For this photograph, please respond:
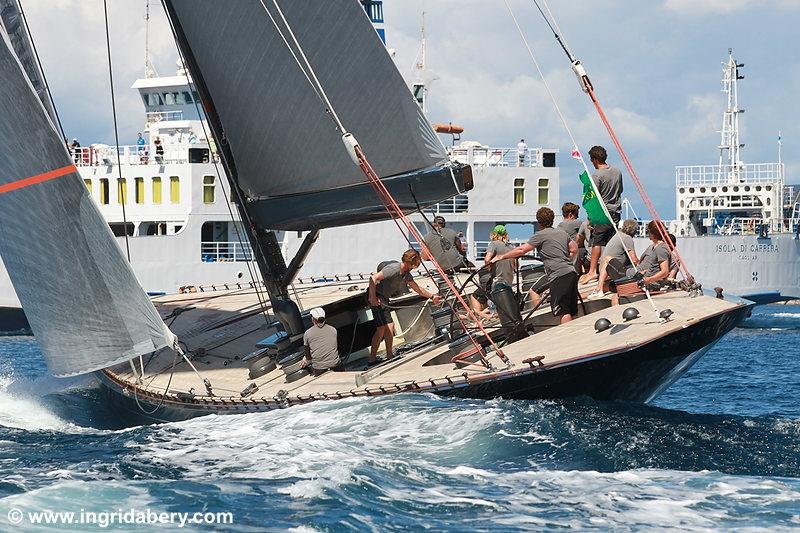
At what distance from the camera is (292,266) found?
1514cm

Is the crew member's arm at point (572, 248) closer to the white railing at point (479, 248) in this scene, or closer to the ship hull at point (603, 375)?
the ship hull at point (603, 375)

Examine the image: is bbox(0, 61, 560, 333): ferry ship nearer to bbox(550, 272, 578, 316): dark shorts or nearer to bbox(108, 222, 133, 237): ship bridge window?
bbox(108, 222, 133, 237): ship bridge window

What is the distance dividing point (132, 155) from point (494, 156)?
461 inches

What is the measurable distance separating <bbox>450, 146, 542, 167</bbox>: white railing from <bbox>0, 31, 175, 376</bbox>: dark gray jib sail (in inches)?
1058

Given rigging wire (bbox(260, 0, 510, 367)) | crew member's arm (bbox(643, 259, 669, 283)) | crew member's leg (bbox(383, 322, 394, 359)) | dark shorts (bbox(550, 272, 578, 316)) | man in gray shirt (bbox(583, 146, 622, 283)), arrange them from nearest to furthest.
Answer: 1. rigging wire (bbox(260, 0, 510, 367))
2. dark shorts (bbox(550, 272, 578, 316))
3. crew member's leg (bbox(383, 322, 394, 359))
4. crew member's arm (bbox(643, 259, 669, 283))
5. man in gray shirt (bbox(583, 146, 622, 283))

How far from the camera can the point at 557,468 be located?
1002 cm

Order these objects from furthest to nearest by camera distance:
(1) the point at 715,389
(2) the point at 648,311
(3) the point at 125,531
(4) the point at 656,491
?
1. (1) the point at 715,389
2. (2) the point at 648,311
3. (4) the point at 656,491
4. (3) the point at 125,531

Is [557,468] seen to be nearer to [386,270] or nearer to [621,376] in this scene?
[621,376]

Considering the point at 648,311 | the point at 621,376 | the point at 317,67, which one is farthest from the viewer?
the point at 317,67

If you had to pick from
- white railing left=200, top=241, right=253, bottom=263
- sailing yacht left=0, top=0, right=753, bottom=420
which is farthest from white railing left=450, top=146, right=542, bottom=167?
sailing yacht left=0, top=0, right=753, bottom=420

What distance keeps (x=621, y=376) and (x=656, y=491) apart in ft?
7.99

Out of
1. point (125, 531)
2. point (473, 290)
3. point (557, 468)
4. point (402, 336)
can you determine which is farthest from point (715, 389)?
point (125, 531)

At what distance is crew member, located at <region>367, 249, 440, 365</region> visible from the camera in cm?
1341

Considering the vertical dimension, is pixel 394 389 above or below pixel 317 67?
below
